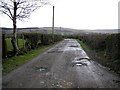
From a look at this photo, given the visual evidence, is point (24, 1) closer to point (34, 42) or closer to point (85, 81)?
point (34, 42)

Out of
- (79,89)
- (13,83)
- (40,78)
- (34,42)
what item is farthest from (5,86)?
(34,42)

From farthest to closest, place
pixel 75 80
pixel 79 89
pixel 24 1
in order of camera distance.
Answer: pixel 24 1, pixel 75 80, pixel 79 89

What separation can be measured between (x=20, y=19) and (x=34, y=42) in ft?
30.6

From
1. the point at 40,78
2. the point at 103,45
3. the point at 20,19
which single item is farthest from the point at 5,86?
the point at 103,45

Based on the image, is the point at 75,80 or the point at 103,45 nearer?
the point at 75,80

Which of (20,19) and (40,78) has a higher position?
(20,19)

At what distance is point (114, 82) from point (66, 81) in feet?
6.54

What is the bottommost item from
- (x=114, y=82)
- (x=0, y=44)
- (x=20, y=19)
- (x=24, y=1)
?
(x=114, y=82)

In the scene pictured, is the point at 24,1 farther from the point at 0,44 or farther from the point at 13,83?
the point at 13,83

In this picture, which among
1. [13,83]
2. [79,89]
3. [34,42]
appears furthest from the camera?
[34,42]

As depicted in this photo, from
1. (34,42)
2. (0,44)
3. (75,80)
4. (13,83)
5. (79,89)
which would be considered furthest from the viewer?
(34,42)

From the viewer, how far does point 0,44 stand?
55.7ft

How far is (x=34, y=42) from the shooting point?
97.6ft

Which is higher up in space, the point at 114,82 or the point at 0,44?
the point at 0,44
